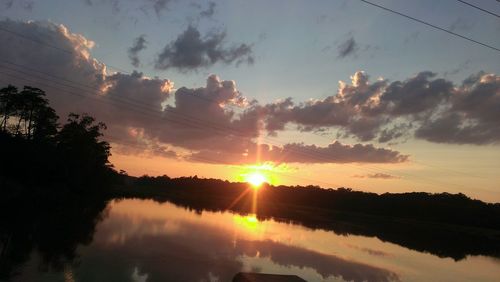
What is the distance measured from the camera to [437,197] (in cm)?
13225

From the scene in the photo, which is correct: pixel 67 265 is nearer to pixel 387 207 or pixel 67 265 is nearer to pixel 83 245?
pixel 83 245

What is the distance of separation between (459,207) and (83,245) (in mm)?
115663

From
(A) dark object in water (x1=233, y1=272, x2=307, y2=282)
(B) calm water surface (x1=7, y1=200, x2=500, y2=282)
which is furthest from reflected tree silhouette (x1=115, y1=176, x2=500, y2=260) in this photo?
(A) dark object in water (x1=233, y1=272, x2=307, y2=282)

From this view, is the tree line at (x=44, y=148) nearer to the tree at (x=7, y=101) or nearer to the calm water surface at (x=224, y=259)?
the tree at (x=7, y=101)

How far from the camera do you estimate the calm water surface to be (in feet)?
71.2

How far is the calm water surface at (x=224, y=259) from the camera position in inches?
854

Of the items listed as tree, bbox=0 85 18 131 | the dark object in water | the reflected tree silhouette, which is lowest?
the dark object in water

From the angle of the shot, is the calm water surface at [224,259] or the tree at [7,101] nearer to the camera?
the calm water surface at [224,259]

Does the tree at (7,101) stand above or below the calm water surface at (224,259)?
above

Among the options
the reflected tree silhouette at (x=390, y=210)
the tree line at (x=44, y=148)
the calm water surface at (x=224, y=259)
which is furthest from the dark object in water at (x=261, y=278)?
the reflected tree silhouette at (x=390, y=210)

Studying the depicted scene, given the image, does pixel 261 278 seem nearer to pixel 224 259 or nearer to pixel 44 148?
pixel 224 259

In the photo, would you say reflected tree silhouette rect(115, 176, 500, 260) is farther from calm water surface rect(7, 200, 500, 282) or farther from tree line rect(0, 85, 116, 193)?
calm water surface rect(7, 200, 500, 282)

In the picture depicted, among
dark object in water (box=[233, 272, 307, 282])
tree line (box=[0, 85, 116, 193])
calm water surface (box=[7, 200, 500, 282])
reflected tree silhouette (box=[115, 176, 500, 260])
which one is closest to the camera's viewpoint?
dark object in water (box=[233, 272, 307, 282])

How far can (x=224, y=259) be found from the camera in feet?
93.4
